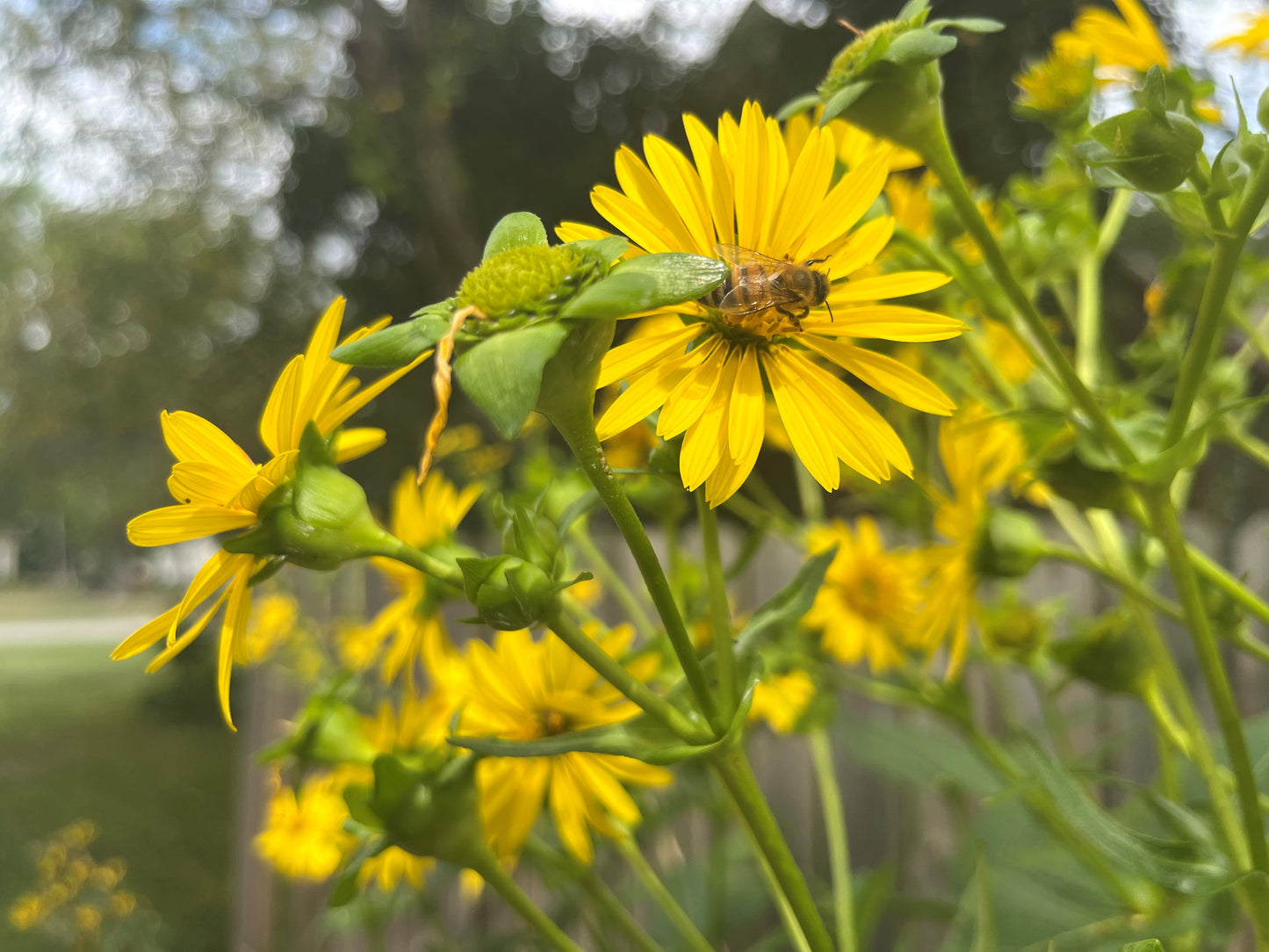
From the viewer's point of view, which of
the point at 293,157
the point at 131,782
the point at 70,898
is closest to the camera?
the point at 70,898

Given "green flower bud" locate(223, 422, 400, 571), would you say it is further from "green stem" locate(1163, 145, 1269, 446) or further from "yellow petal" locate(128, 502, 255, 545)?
"green stem" locate(1163, 145, 1269, 446)

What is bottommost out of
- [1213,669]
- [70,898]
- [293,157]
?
[70,898]

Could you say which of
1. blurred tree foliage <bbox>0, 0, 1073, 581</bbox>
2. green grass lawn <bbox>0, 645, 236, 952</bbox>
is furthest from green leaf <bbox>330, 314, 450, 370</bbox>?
green grass lawn <bbox>0, 645, 236, 952</bbox>

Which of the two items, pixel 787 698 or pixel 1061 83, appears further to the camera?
pixel 787 698

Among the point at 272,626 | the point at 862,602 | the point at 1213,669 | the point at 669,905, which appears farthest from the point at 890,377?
the point at 272,626

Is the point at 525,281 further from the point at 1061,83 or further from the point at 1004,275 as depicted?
the point at 1061,83

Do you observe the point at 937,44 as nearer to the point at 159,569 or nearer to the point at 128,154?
the point at 128,154

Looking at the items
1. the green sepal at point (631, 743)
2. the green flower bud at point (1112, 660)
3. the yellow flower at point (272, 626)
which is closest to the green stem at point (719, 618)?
the green sepal at point (631, 743)

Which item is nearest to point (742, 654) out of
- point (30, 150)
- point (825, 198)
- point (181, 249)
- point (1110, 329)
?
point (825, 198)
